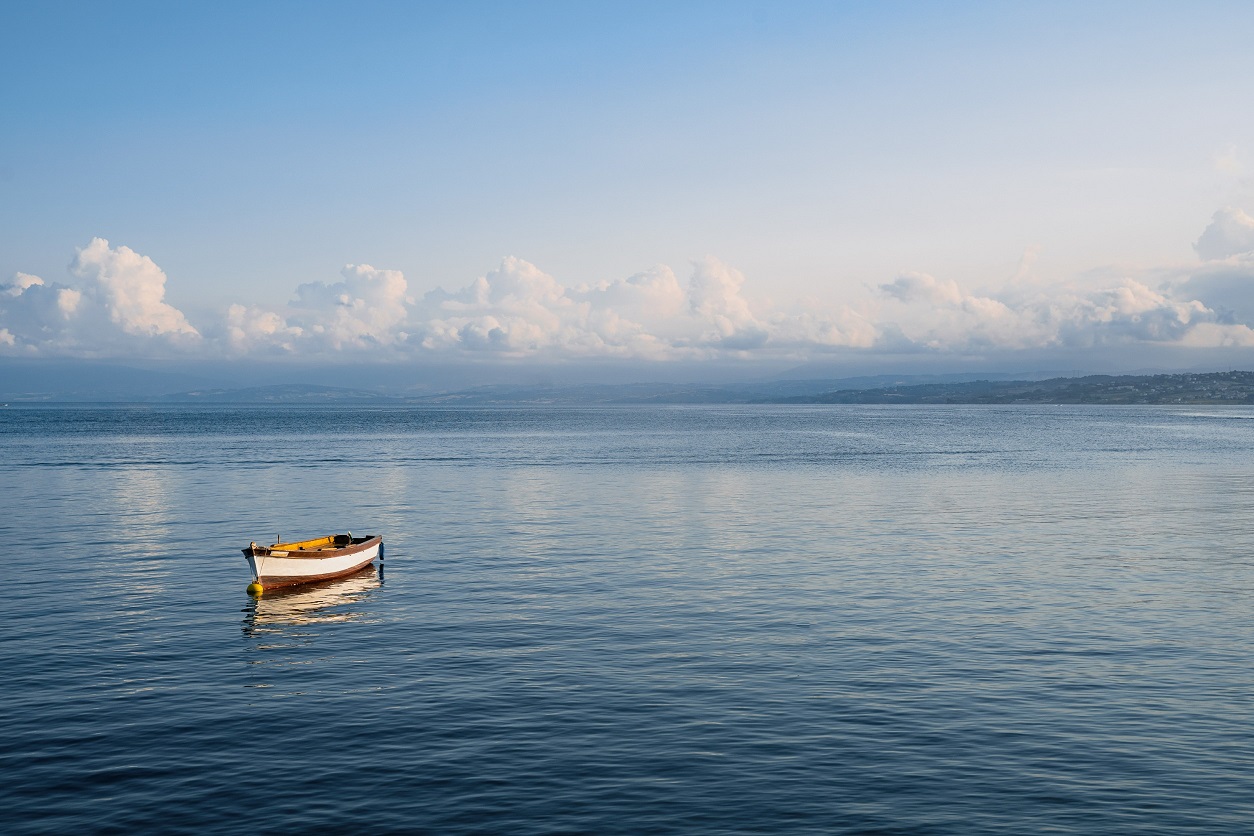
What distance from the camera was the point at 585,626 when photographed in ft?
128

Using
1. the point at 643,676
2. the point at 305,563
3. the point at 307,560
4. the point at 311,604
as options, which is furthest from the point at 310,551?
the point at 643,676

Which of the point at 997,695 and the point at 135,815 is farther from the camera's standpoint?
the point at 997,695

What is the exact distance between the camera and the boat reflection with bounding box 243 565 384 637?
136 feet

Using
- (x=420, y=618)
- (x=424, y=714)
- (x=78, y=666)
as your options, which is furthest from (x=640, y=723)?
(x=78, y=666)

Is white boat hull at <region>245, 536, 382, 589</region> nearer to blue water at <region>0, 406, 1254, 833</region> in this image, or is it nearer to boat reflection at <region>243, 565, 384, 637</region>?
boat reflection at <region>243, 565, 384, 637</region>

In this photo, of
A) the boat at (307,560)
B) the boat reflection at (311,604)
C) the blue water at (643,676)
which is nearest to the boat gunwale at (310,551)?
the boat at (307,560)

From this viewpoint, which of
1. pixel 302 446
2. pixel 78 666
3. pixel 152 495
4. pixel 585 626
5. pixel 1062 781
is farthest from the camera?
pixel 302 446

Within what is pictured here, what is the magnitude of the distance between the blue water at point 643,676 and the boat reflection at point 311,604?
24 cm

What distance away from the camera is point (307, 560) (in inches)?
1953

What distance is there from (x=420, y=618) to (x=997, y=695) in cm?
2273

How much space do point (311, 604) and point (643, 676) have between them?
68.1 ft

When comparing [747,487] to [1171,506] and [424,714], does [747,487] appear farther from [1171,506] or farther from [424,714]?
[424,714]

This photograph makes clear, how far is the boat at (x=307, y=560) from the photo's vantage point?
46.6 metres

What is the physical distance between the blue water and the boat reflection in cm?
24
